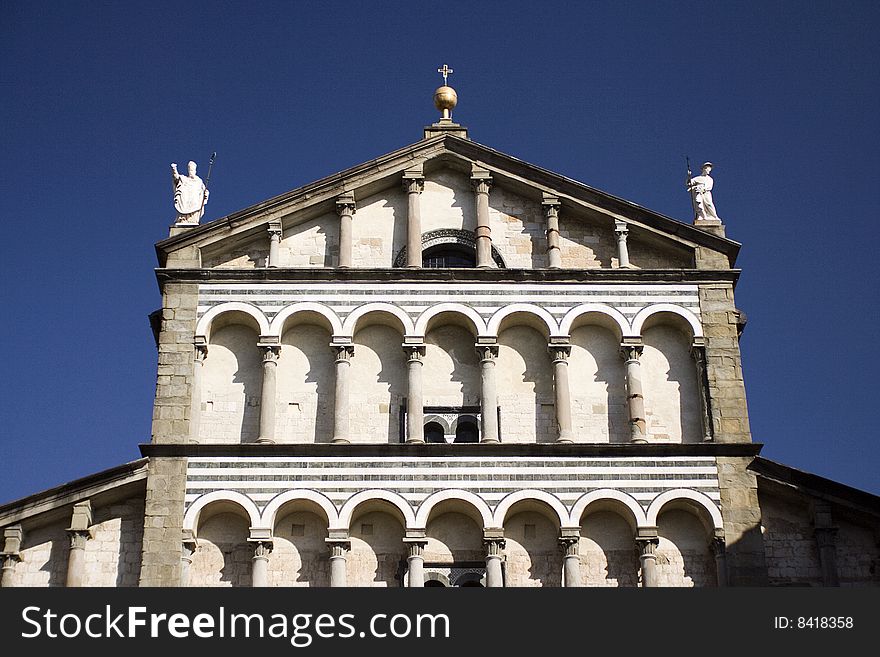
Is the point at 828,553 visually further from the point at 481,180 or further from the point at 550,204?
the point at 481,180

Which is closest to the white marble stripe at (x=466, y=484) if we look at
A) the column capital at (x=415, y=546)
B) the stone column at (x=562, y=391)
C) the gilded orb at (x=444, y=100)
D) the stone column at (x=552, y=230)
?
the stone column at (x=562, y=391)

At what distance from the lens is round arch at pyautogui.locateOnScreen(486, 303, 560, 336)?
2497 centimetres

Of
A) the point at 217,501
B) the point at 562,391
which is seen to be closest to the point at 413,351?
the point at 562,391

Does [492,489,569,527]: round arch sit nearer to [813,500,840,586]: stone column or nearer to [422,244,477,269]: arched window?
[813,500,840,586]: stone column

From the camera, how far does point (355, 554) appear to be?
76.6ft

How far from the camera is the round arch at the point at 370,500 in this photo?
76.1 feet

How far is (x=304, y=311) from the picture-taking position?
25.0 m

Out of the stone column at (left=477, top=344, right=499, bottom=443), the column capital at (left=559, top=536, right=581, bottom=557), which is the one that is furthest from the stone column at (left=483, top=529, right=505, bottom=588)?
the stone column at (left=477, top=344, right=499, bottom=443)

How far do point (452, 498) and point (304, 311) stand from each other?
3.91 m

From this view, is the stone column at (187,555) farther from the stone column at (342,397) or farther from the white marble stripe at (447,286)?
the white marble stripe at (447,286)

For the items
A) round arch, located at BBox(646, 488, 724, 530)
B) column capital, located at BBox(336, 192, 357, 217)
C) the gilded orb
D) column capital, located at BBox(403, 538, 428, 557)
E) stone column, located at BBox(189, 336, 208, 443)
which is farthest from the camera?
the gilded orb

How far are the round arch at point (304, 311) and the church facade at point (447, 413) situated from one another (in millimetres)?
34

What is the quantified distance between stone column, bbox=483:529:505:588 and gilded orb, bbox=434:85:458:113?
27.1ft

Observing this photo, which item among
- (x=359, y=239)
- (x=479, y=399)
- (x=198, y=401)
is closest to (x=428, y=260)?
(x=359, y=239)
